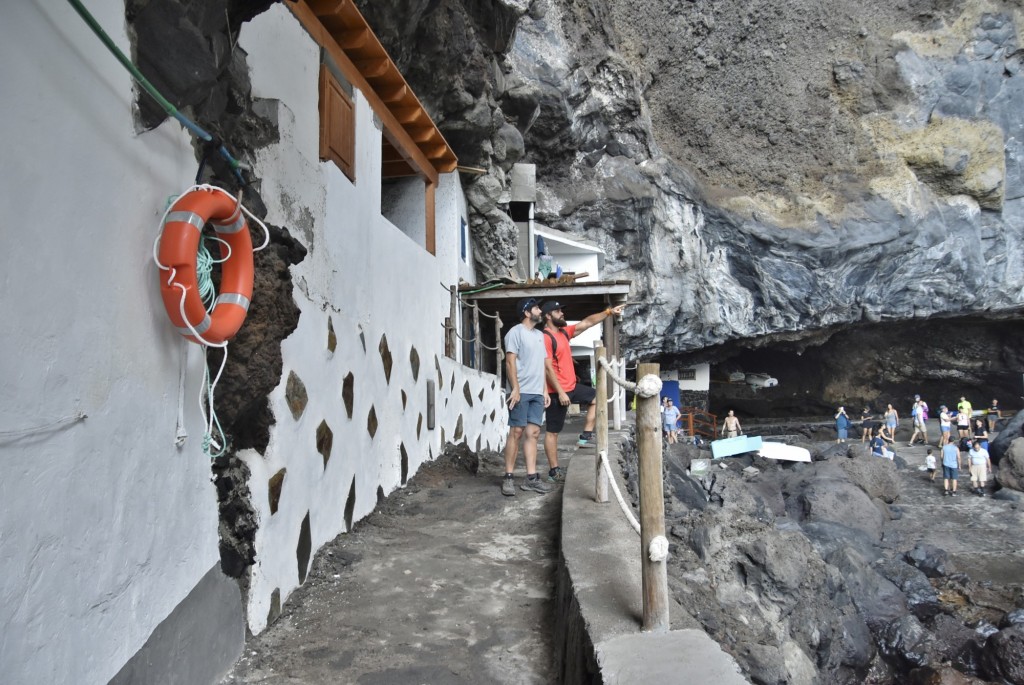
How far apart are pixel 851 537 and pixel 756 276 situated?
16.0 meters

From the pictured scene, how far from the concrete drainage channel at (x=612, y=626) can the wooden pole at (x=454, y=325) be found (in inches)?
230

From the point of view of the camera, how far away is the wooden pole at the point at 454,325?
10758mm

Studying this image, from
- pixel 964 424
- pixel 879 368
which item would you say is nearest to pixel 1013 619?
pixel 964 424

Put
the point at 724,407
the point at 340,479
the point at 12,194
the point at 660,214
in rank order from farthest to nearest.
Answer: the point at 724,407 → the point at 660,214 → the point at 340,479 → the point at 12,194

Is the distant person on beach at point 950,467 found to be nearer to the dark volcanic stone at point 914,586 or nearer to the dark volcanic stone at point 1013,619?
the dark volcanic stone at point 914,586

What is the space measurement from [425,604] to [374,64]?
484cm

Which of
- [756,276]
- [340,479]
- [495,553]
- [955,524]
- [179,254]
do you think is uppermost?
[756,276]

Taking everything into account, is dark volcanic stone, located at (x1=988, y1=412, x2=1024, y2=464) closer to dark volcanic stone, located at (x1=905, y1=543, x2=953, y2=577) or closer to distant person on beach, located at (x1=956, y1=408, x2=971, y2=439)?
distant person on beach, located at (x1=956, y1=408, x2=971, y2=439)

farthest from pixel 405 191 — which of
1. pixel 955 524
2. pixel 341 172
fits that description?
pixel 955 524

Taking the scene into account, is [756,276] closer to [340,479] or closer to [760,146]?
[760,146]

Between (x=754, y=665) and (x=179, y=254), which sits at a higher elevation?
(x=179, y=254)

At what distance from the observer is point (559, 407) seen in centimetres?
731

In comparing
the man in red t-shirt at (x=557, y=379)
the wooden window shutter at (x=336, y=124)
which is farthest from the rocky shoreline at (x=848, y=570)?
the wooden window shutter at (x=336, y=124)

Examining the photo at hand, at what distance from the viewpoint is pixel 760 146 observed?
31.6m
